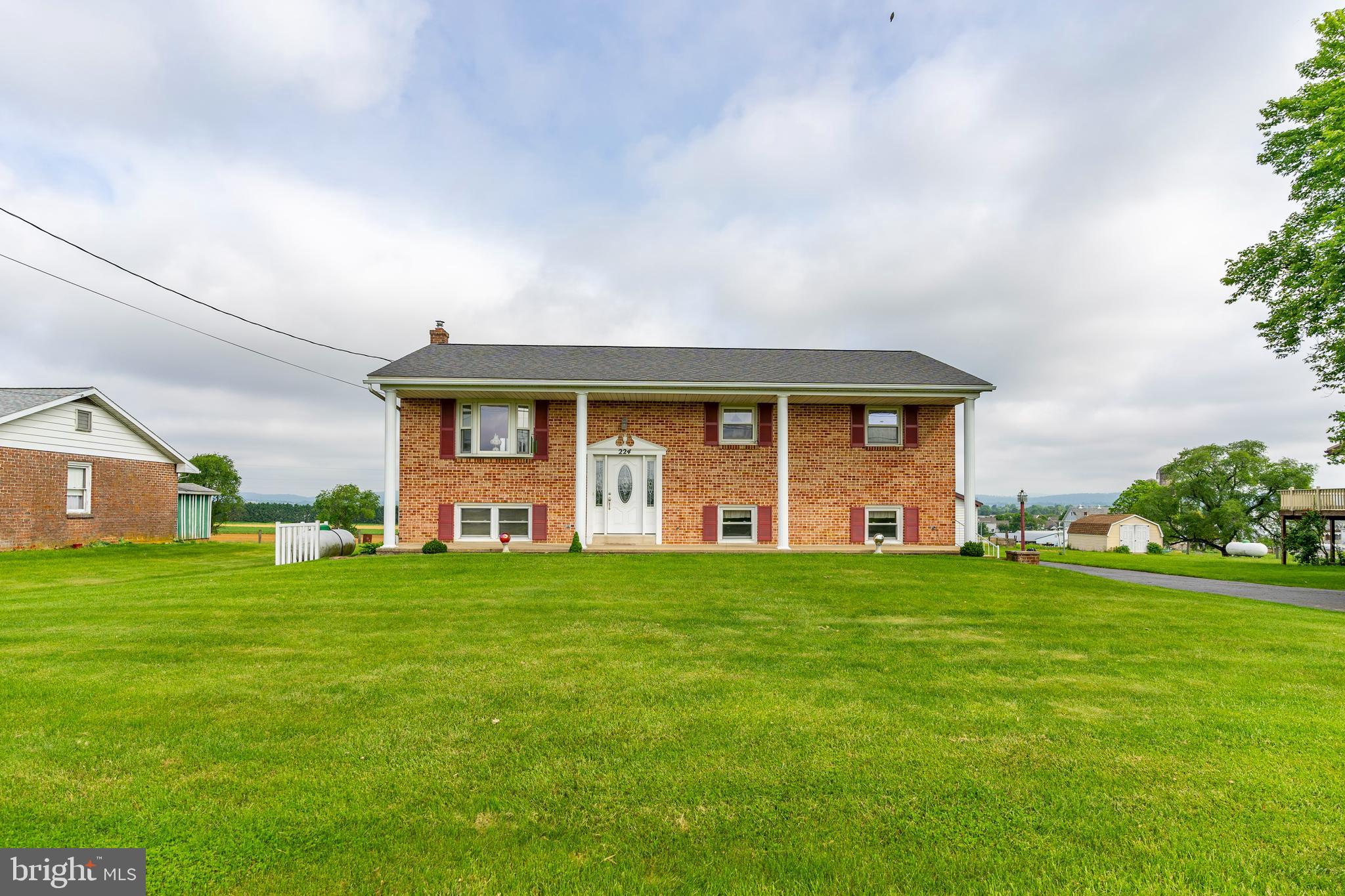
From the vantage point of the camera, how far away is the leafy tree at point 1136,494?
56.8m

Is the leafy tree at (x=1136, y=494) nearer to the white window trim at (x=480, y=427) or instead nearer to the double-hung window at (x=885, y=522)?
the double-hung window at (x=885, y=522)

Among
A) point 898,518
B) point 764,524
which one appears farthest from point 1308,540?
point 764,524

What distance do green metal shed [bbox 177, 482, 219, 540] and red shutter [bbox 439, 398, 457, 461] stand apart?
1546 centimetres

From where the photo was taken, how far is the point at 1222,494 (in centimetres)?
5209

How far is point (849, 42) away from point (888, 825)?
14754 mm

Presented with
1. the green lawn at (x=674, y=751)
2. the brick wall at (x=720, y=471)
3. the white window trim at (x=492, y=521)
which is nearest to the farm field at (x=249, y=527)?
the white window trim at (x=492, y=521)

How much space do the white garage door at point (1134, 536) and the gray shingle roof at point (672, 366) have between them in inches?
1778

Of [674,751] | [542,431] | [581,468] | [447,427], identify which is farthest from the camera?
[542,431]

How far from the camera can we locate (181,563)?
581 inches

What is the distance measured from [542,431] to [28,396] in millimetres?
16500

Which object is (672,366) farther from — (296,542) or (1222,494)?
(1222,494)

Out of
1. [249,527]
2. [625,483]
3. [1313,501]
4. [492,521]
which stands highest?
[625,483]

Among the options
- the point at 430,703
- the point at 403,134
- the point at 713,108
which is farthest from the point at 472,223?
the point at 430,703

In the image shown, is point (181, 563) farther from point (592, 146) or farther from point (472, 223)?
point (592, 146)
